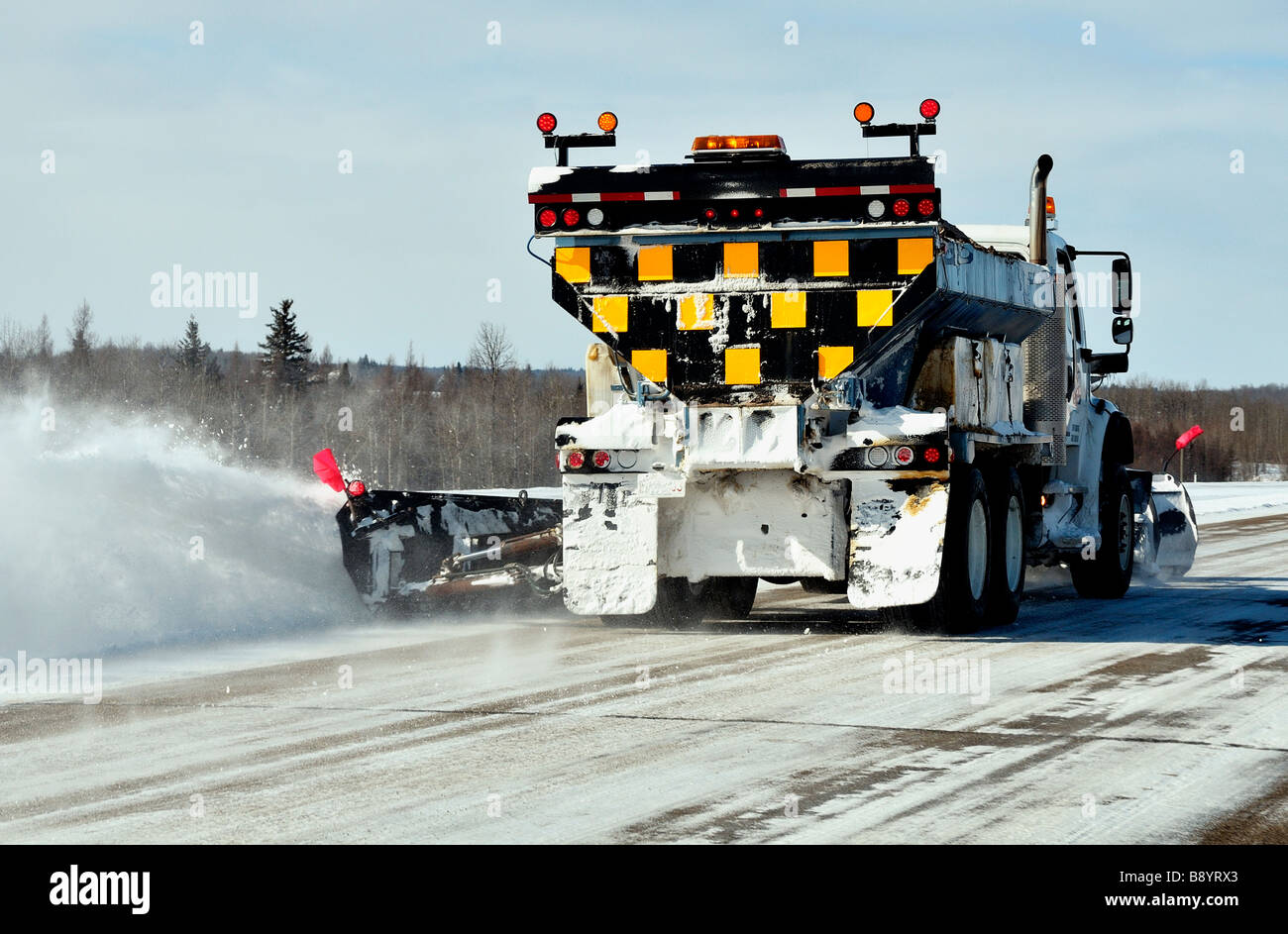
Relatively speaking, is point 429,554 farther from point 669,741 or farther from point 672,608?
point 669,741

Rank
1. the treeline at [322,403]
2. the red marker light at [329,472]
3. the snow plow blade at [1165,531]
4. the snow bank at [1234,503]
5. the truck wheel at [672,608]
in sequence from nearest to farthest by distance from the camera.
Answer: the truck wheel at [672,608], the red marker light at [329,472], the snow plow blade at [1165,531], the snow bank at [1234,503], the treeline at [322,403]

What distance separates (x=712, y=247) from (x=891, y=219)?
114 centimetres

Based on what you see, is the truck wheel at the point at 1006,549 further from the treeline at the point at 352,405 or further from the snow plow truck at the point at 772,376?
the treeline at the point at 352,405

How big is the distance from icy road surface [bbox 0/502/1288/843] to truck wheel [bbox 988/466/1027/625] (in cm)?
70

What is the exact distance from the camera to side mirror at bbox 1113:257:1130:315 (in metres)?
13.9

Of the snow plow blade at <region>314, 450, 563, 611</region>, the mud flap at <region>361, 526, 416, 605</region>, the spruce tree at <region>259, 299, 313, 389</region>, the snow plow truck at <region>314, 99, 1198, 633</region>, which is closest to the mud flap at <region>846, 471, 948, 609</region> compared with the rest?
the snow plow truck at <region>314, 99, 1198, 633</region>

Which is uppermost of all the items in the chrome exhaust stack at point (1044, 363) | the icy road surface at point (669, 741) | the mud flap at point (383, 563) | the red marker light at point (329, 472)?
the chrome exhaust stack at point (1044, 363)

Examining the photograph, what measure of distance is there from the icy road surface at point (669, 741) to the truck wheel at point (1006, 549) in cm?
70

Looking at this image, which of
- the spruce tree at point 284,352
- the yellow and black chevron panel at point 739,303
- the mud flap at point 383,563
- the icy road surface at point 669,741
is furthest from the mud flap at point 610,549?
the spruce tree at point 284,352

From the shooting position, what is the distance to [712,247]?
10547mm

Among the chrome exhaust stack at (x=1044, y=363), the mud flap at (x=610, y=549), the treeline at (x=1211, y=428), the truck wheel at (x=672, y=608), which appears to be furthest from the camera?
the treeline at (x=1211, y=428)

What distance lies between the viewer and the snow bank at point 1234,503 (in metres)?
30.9

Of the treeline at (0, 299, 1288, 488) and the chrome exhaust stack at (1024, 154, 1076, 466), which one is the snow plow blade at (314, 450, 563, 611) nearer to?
the chrome exhaust stack at (1024, 154, 1076, 466)
